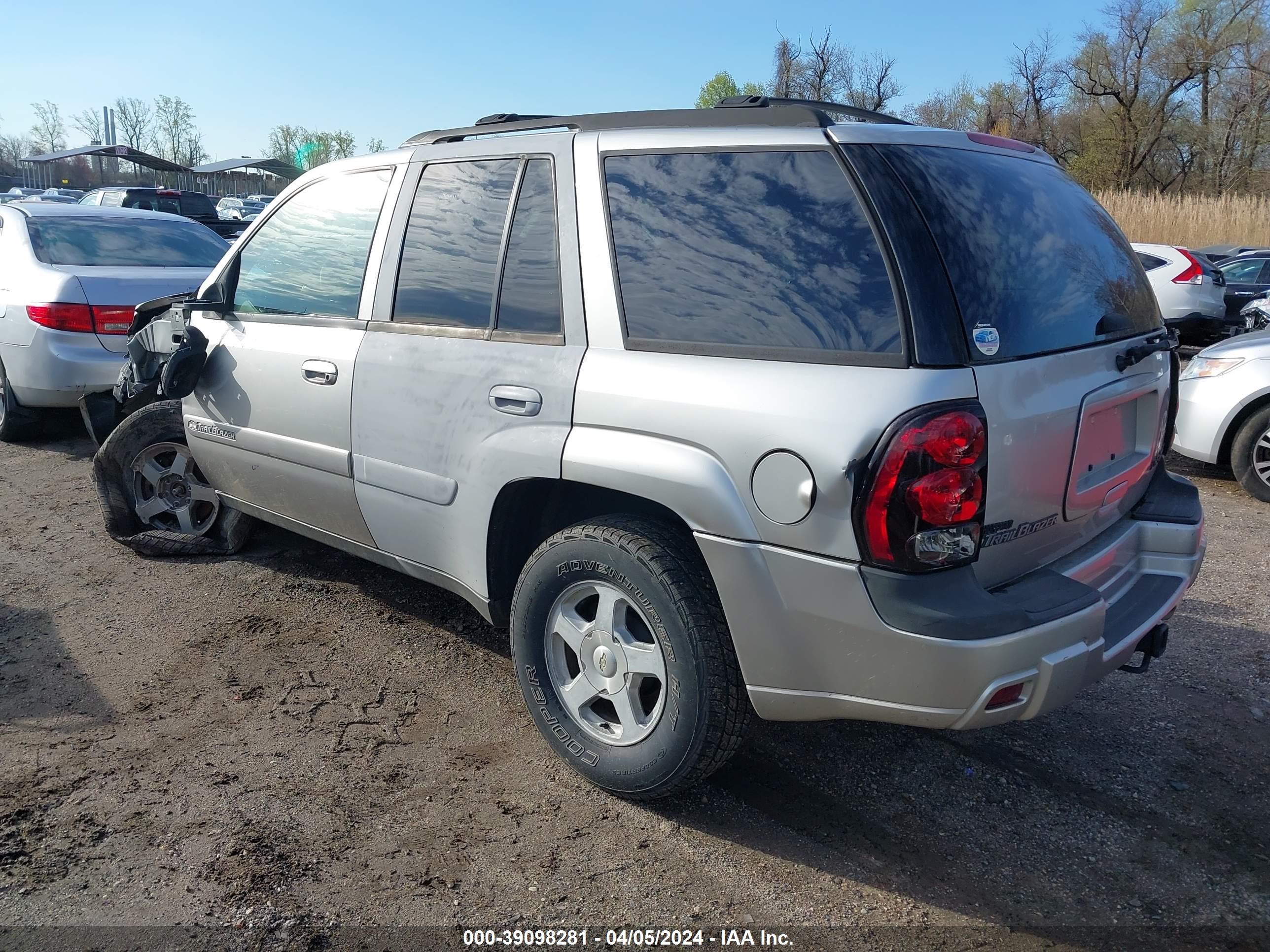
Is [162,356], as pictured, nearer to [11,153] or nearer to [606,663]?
[606,663]

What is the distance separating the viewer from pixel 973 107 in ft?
147

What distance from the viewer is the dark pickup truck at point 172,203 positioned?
20.5 m

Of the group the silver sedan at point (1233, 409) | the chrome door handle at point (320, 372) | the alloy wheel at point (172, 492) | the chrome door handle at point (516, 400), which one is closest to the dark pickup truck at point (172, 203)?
the alloy wheel at point (172, 492)

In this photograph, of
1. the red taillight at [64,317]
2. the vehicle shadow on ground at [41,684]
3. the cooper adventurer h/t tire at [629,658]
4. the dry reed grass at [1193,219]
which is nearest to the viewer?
the cooper adventurer h/t tire at [629,658]

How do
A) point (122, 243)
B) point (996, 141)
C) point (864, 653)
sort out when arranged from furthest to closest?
point (122, 243)
point (996, 141)
point (864, 653)

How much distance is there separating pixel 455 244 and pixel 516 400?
28.3 inches

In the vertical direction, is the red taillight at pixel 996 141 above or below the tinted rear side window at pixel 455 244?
above

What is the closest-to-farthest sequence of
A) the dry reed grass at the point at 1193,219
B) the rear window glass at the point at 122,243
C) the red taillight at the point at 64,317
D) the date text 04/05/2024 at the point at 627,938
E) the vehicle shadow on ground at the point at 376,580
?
the date text 04/05/2024 at the point at 627,938 < the vehicle shadow on ground at the point at 376,580 < the red taillight at the point at 64,317 < the rear window glass at the point at 122,243 < the dry reed grass at the point at 1193,219

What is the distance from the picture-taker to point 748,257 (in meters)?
2.62

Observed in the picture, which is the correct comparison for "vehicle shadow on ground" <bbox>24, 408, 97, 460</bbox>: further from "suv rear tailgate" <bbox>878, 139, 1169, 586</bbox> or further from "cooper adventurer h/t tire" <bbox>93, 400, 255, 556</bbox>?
"suv rear tailgate" <bbox>878, 139, 1169, 586</bbox>

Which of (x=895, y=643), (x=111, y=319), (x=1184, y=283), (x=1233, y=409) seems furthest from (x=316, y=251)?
(x=1184, y=283)

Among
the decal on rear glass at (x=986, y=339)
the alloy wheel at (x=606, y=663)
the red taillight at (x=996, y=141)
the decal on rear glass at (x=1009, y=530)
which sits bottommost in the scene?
the alloy wheel at (x=606, y=663)

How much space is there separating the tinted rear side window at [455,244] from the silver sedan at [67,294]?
12.8ft

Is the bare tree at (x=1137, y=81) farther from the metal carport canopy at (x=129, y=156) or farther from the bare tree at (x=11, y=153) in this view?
the bare tree at (x=11, y=153)
